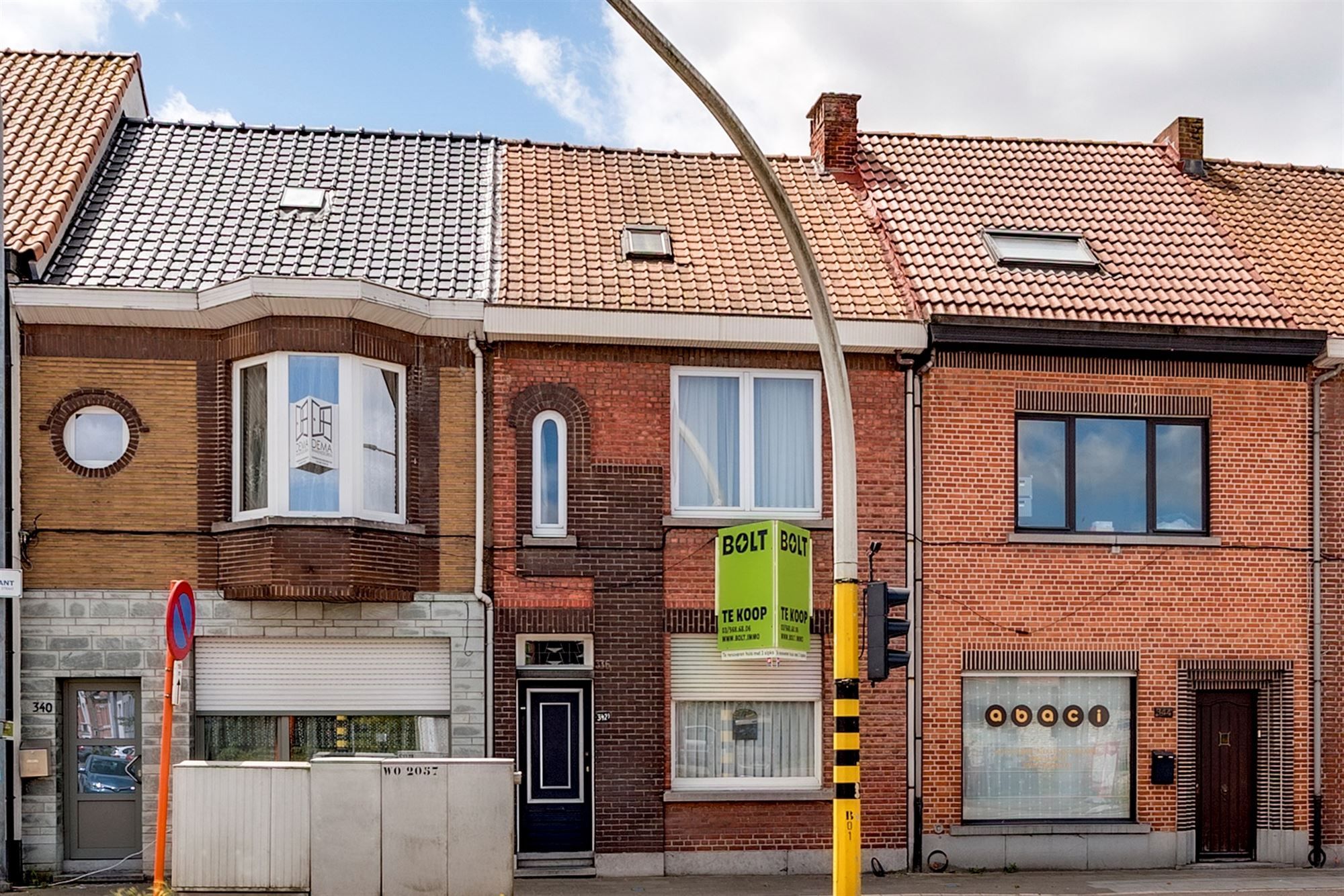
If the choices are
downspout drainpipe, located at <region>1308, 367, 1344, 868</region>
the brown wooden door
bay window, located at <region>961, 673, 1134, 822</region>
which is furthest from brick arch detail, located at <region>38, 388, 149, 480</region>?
downspout drainpipe, located at <region>1308, 367, 1344, 868</region>

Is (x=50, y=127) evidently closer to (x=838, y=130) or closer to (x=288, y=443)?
(x=288, y=443)

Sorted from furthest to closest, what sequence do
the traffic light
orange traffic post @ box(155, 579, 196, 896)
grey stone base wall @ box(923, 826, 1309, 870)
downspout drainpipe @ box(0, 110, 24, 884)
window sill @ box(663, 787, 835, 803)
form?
grey stone base wall @ box(923, 826, 1309, 870), window sill @ box(663, 787, 835, 803), downspout drainpipe @ box(0, 110, 24, 884), the traffic light, orange traffic post @ box(155, 579, 196, 896)

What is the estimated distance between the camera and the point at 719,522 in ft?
54.0

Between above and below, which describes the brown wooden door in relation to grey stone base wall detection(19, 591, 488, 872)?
below

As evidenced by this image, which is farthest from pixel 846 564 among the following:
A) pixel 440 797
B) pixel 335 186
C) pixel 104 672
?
pixel 335 186

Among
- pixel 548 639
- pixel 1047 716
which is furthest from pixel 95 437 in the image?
pixel 1047 716

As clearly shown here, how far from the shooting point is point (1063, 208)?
1930 centimetres

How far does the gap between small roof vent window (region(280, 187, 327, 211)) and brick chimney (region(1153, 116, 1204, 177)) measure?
446 inches

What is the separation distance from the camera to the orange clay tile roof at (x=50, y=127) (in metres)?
16.5

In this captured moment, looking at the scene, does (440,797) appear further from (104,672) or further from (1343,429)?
(1343,429)

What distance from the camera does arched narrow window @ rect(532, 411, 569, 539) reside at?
16359mm

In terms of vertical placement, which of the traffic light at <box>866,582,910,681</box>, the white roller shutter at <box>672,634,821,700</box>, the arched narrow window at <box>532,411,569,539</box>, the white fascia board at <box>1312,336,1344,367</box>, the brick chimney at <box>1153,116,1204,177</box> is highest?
the brick chimney at <box>1153,116,1204,177</box>

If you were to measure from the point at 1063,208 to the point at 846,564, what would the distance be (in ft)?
28.9

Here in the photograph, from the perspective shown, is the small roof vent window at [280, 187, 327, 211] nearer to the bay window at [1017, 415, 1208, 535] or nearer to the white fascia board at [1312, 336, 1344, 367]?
the bay window at [1017, 415, 1208, 535]
